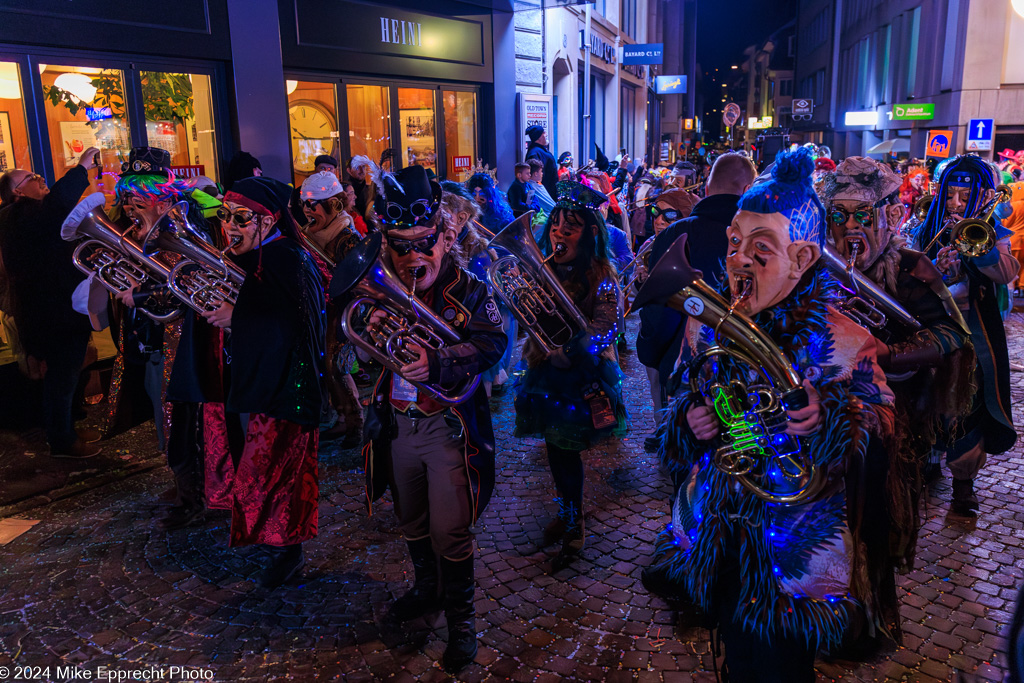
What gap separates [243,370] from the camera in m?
3.85

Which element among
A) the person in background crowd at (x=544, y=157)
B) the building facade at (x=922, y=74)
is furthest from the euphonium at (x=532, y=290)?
the building facade at (x=922, y=74)

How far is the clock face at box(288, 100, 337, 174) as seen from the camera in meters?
10.2

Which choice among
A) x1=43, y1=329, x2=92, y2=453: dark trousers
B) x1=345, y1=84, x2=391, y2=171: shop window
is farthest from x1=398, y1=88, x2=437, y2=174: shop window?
x1=43, y1=329, x2=92, y2=453: dark trousers

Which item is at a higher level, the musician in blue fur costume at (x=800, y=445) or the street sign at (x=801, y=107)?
the street sign at (x=801, y=107)

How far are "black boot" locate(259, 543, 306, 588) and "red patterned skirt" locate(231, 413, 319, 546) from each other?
0.48ft

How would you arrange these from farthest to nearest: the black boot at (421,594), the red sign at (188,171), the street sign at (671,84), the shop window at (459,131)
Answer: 1. the street sign at (671,84)
2. the shop window at (459,131)
3. the red sign at (188,171)
4. the black boot at (421,594)

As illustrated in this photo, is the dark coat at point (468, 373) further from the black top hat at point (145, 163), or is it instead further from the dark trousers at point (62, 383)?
the dark trousers at point (62, 383)

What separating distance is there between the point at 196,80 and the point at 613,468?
6.84 metres

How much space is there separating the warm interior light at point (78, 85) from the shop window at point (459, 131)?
6432mm

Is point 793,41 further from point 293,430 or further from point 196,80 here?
point 293,430

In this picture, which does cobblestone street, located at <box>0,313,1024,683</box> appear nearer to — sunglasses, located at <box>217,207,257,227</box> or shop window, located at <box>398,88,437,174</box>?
sunglasses, located at <box>217,207,257,227</box>

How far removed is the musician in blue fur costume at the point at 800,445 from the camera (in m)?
2.28

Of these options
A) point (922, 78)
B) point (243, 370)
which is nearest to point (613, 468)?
point (243, 370)

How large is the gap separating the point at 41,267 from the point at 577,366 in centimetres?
448
